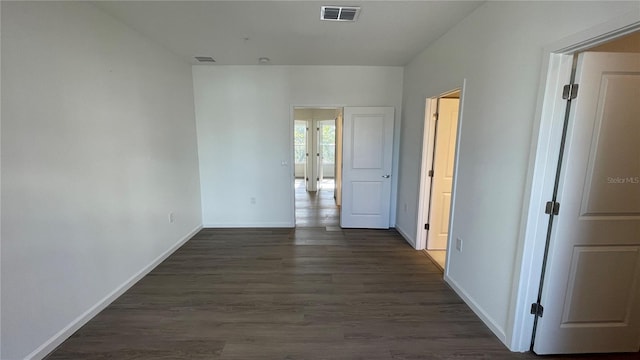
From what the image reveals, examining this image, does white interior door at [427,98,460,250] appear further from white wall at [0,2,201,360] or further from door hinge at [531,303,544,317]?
white wall at [0,2,201,360]

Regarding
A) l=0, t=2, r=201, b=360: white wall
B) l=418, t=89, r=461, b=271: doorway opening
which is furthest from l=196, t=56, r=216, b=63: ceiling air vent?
l=418, t=89, r=461, b=271: doorway opening

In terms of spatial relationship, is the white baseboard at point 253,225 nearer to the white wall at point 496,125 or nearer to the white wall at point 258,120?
the white wall at point 258,120

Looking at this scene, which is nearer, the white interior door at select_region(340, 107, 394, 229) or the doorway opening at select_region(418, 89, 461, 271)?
the doorway opening at select_region(418, 89, 461, 271)

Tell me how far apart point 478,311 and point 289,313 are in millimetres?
1606

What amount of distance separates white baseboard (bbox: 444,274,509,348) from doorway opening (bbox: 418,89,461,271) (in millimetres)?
478

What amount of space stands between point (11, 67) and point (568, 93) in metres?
3.31

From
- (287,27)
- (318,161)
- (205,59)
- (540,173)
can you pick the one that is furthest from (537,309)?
(318,161)

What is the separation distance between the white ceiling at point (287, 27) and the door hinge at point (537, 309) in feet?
7.60

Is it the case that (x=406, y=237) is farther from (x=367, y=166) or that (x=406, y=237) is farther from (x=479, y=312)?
(x=479, y=312)

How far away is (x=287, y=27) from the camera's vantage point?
2695 mm

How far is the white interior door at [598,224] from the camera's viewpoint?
1.56 metres

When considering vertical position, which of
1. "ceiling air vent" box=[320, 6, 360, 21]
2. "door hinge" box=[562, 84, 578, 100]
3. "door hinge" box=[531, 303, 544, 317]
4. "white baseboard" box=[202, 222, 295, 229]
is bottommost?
"white baseboard" box=[202, 222, 295, 229]

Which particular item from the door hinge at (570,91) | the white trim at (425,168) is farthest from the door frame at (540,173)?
the white trim at (425,168)

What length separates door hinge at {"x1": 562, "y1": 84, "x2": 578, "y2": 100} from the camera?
157 centimetres
